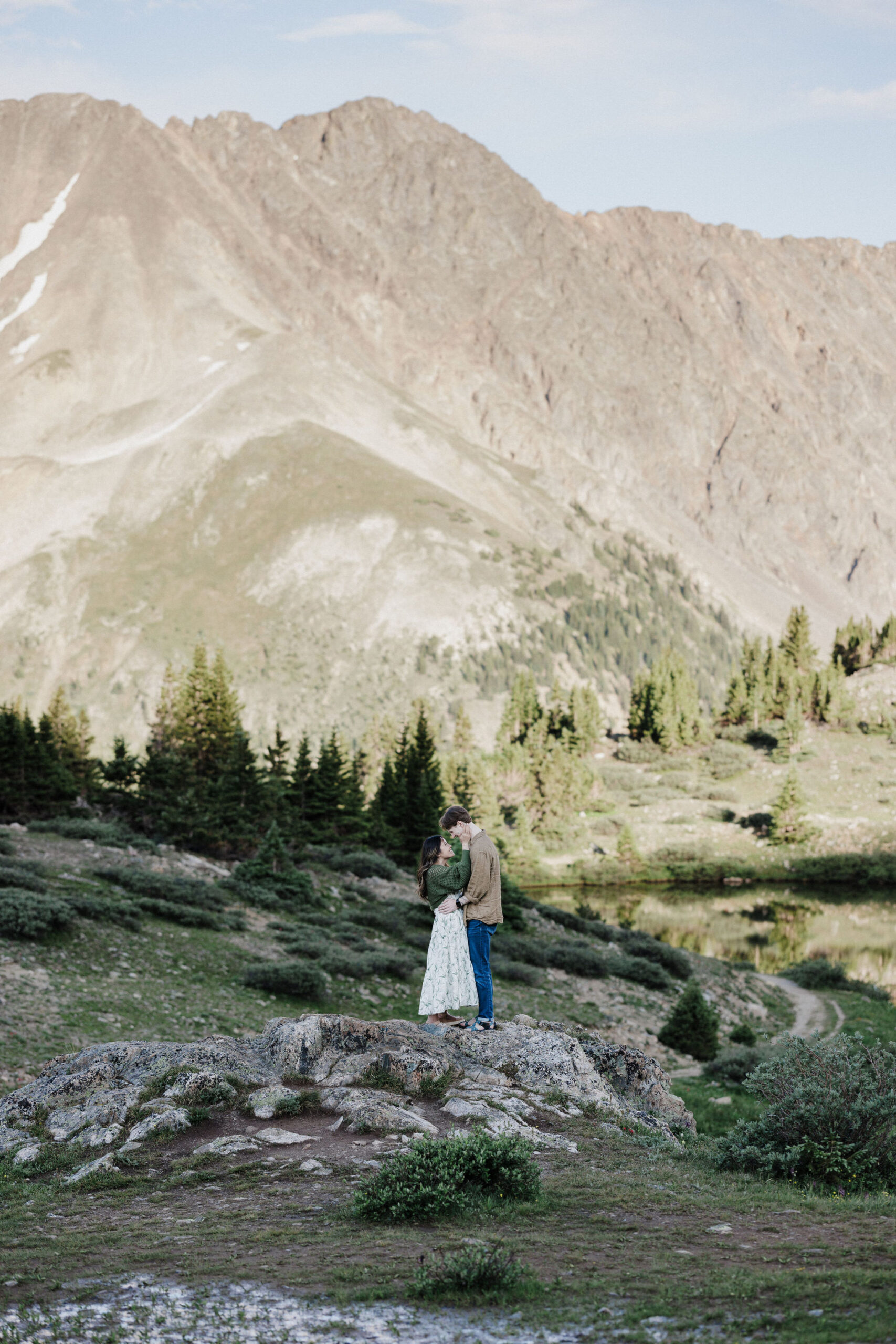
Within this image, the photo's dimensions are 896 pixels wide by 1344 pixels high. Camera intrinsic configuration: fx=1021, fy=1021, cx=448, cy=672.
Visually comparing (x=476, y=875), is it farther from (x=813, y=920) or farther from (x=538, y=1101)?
(x=813, y=920)

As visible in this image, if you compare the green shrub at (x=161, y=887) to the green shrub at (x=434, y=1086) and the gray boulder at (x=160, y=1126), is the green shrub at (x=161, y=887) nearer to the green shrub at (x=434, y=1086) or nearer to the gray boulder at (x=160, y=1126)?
the green shrub at (x=434, y=1086)

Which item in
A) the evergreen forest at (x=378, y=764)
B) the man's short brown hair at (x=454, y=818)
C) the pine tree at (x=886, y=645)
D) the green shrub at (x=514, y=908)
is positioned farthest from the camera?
the pine tree at (x=886, y=645)

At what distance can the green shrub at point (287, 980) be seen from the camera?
24516 millimetres

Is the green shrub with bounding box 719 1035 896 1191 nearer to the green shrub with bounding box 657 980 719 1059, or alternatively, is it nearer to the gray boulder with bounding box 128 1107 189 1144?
the gray boulder with bounding box 128 1107 189 1144

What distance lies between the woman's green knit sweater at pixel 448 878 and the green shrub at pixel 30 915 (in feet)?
38.8

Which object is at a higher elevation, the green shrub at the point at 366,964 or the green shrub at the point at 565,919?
the green shrub at the point at 366,964

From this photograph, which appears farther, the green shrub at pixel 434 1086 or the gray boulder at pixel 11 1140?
the green shrub at pixel 434 1086

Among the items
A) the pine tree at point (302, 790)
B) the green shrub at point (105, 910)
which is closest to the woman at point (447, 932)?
the green shrub at point (105, 910)

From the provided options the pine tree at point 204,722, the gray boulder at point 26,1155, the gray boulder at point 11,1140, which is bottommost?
the gray boulder at point 11,1140

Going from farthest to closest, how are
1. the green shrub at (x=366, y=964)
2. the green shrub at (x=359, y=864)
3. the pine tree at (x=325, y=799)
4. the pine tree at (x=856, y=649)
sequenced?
the pine tree at (x=856, y=649)
the pine tree at (x=325, y=799)
the green shrub at (x=359, y=864)
the green shrub at (x=366, y=964)

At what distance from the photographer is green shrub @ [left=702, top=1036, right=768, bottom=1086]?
2685cm

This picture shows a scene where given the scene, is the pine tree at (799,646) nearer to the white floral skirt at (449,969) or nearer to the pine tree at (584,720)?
the pine tree at (584,720)

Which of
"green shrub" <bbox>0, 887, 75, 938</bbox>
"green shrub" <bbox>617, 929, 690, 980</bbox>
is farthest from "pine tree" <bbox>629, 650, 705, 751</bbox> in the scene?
"green shrub" <bbox>0, 887, 75, 938</bbox>

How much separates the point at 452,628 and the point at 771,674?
2933 inches
